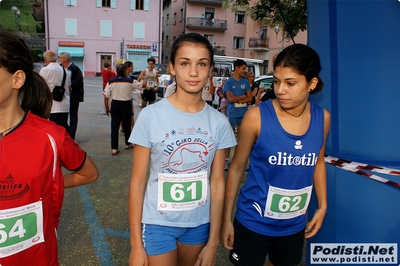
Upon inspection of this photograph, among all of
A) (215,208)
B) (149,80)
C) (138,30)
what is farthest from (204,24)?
(215,208)

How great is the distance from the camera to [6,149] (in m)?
1.30

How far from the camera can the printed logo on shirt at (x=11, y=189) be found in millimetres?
1293

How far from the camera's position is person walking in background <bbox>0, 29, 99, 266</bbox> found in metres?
1.31

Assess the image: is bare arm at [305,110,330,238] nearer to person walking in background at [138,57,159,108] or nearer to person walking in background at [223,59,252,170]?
person walking in background at [223,59,252,170]

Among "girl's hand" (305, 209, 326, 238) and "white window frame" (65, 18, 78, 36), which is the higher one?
"white window frame" (65, 18, 78, 36)

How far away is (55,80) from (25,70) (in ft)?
15.3

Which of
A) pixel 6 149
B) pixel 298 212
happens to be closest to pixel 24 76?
pixel 6 149

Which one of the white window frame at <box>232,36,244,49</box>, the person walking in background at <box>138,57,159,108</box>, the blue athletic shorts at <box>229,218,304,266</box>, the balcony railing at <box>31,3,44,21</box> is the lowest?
the blue athletic shorts at <box>229,218,304,266</box>

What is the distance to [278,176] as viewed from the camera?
180 centimetres

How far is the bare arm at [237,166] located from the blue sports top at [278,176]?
43 mm

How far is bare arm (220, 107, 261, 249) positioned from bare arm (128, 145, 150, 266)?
0.52 m

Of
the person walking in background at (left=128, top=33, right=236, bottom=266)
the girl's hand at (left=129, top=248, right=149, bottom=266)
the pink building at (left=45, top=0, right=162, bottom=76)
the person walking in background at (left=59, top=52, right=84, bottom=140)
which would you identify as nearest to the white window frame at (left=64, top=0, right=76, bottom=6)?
the pink building at (left=45, top=0, right=162, bottom=76)

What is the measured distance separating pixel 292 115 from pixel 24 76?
4.65 feet

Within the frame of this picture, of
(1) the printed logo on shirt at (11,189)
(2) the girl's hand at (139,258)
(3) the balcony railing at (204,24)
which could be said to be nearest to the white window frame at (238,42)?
(3) the balcony railing at (204,24)
